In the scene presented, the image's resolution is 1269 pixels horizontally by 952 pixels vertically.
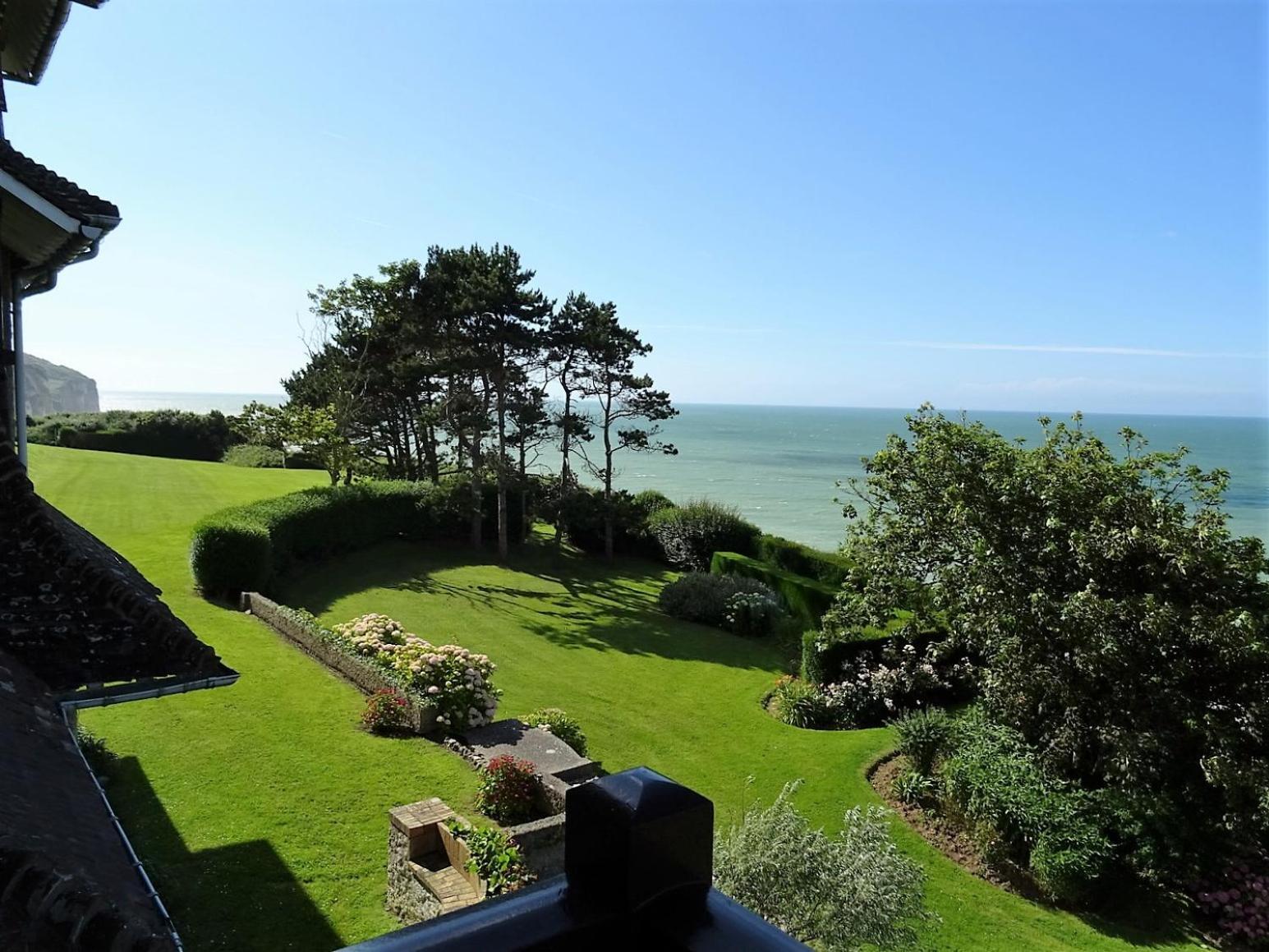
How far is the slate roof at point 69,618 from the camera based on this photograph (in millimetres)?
6160

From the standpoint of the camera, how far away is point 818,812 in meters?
13.0

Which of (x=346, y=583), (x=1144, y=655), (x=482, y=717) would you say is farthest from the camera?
(x=346, y=583)

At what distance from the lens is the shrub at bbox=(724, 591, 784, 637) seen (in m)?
24.7

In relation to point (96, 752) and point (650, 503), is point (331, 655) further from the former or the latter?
point (650, 503)

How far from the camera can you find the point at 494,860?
8.87 meters

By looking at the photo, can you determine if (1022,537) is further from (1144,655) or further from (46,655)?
(46,655)

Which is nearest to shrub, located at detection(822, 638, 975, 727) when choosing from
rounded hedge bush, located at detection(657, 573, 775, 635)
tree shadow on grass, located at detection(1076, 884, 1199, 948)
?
tree shadow on grass, located at detection(1076, 884, 1199, 948)

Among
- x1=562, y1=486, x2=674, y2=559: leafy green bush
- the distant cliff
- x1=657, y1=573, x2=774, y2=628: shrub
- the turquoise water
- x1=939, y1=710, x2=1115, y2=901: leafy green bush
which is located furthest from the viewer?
the distant cliff

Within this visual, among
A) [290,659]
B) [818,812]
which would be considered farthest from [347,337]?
[818,812]

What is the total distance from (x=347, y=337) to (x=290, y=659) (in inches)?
992

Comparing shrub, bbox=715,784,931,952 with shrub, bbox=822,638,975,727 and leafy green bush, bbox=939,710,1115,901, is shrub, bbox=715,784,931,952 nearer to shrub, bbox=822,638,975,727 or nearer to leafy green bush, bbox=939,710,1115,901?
leafy green bush, bbox=939,710,1115,901

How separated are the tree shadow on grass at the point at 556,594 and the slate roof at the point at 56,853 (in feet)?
55.8

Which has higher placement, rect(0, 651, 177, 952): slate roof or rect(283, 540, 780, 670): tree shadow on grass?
rect(0, 651, 177, 952): slate roof

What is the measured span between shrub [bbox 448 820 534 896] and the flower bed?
182 inches
